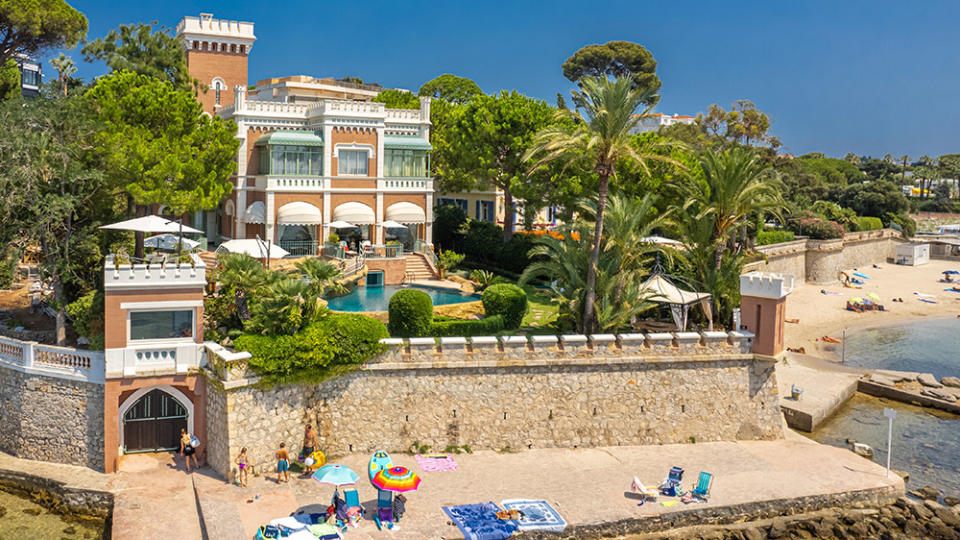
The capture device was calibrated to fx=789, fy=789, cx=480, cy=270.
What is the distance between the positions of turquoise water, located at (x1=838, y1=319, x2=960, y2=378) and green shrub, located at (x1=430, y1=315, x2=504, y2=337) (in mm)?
25953

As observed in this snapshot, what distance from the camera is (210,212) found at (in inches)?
2072

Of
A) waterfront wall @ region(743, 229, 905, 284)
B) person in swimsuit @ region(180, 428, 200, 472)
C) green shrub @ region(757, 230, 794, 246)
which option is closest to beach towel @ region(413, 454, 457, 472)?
person in swimsuit @ region(180, 428, 200, 472)

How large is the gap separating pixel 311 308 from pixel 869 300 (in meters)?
51.3

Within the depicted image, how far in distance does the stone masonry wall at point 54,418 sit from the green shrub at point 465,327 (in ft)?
37.6

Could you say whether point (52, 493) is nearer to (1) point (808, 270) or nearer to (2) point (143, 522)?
(2) point (143, 522)

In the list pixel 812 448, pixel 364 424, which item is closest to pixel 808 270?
pixel 812 448

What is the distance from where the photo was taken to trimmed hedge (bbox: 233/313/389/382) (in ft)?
79.2

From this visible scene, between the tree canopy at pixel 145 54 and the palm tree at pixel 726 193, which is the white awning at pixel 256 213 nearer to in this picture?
the tree canopy at pixel 145 54

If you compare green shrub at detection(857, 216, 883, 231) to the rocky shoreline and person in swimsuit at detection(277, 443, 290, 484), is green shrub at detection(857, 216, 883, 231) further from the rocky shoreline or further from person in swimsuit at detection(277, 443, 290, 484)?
person in swimsuit at detection(277, 443, 290, 484)

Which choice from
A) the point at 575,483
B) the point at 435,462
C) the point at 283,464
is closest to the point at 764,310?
the point at 575,483

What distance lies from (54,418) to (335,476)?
1038cm

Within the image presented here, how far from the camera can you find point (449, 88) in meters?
81.2

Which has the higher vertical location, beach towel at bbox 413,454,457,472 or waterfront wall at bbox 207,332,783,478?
waterfront wall at bbox 207,332,783,478

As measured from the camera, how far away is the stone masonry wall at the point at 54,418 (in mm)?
24844
